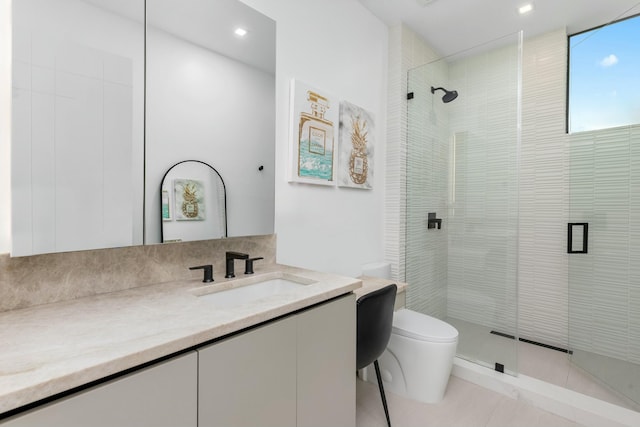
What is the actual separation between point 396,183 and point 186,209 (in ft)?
5.82

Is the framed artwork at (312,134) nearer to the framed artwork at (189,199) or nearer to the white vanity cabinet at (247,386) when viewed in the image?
the framed artwork at (189,199)

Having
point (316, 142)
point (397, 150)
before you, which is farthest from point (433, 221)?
point (316, 142)

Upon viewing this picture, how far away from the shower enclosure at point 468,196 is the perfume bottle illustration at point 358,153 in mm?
481

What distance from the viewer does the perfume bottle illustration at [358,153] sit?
2234 millimetres

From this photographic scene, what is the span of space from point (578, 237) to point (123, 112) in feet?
9.51

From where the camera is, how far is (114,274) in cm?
114

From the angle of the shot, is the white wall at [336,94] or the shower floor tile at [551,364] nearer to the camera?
the white wall at [336,94]

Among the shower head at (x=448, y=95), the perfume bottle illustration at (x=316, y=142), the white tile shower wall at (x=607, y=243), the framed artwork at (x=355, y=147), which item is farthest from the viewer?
the shower head at (x=448, y=95)

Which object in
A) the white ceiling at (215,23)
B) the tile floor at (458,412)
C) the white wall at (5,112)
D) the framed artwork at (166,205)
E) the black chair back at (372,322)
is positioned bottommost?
the tile floor at (458,412)

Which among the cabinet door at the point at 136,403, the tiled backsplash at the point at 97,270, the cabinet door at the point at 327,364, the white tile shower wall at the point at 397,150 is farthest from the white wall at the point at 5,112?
the white tile shower wall at the point at 397,150

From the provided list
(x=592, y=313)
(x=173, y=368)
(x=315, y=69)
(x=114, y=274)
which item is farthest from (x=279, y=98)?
(x=592, y=313)

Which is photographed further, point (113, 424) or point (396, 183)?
point (396, 183)

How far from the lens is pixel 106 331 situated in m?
0.77

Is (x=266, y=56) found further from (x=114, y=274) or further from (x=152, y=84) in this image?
(x=114, y=274)
